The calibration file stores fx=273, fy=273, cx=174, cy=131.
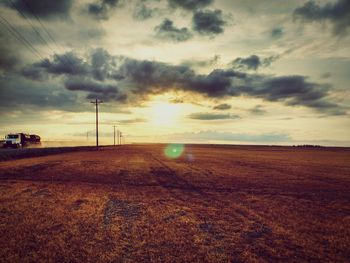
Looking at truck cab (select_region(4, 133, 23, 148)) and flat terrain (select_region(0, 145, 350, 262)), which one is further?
truck cab (select_region(4, 133, 23, 148))

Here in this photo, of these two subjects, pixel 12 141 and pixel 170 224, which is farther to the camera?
pixel 12 141

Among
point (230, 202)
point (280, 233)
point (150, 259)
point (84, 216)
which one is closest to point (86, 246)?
point (150, 259)

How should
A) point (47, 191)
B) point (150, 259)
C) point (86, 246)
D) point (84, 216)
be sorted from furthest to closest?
point (47, 191) < point (84, 216) < point (86, 246) < point (150, 259)

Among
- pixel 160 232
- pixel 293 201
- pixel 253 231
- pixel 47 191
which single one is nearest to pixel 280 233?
pixel 253 231

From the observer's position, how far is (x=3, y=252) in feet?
19.9

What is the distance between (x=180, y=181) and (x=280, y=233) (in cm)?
982

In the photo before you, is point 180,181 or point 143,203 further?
point 180,181

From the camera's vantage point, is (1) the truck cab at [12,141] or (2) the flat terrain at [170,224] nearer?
(2) the flat terrain at [170,224]

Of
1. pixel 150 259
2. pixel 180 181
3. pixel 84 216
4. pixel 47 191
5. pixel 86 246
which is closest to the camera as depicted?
pixel 150 259

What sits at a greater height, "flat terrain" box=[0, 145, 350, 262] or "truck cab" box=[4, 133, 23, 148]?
"truck cab" box=[4, 133, 23, 148]

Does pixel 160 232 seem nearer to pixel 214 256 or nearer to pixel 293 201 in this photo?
pixel 214 256

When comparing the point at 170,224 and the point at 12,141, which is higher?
the point at 12,141

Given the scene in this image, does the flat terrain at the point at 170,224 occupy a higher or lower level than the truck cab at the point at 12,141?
lower

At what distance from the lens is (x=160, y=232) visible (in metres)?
7.57
